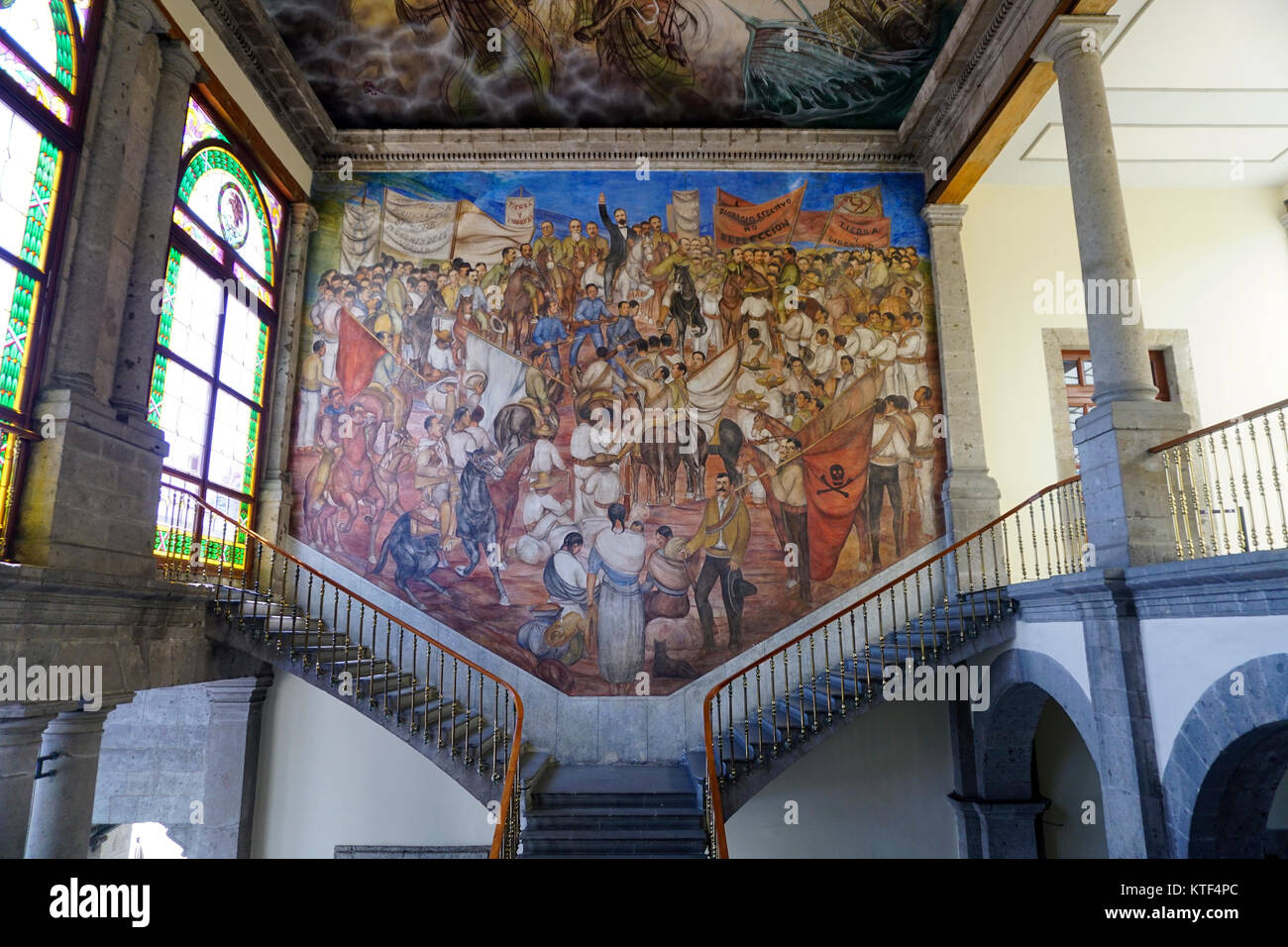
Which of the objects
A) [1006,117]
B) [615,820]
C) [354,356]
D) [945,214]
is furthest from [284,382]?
[1006,117]

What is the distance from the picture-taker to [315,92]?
10164 mm

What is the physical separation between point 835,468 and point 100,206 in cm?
832

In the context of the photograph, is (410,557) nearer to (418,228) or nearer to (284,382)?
(284,382)

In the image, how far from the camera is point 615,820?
7.15m

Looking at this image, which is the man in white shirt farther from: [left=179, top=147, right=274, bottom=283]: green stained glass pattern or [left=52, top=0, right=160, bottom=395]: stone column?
[left=52, top=0, right=160, bottom=395]: stone column

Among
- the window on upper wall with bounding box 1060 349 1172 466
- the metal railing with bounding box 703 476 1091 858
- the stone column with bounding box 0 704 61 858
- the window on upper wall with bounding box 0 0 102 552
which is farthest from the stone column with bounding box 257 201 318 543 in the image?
the window on upper wall with bounding box 1060 349 1172 466

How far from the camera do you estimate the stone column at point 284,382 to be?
32.0ft

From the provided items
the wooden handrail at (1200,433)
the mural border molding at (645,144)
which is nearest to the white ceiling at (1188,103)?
the mural border molding at (645,144)

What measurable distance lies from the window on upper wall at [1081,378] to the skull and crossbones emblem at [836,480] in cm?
355

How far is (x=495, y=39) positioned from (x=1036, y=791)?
11.6 meters

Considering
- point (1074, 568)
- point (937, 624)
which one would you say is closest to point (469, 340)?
point (937, 624)

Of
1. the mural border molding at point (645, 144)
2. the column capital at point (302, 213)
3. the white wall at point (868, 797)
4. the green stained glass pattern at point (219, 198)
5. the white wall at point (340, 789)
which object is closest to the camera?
the green stained glass pattern at point (219, 198)

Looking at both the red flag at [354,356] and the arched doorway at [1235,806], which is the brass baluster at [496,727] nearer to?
the red flag at [354,356]
